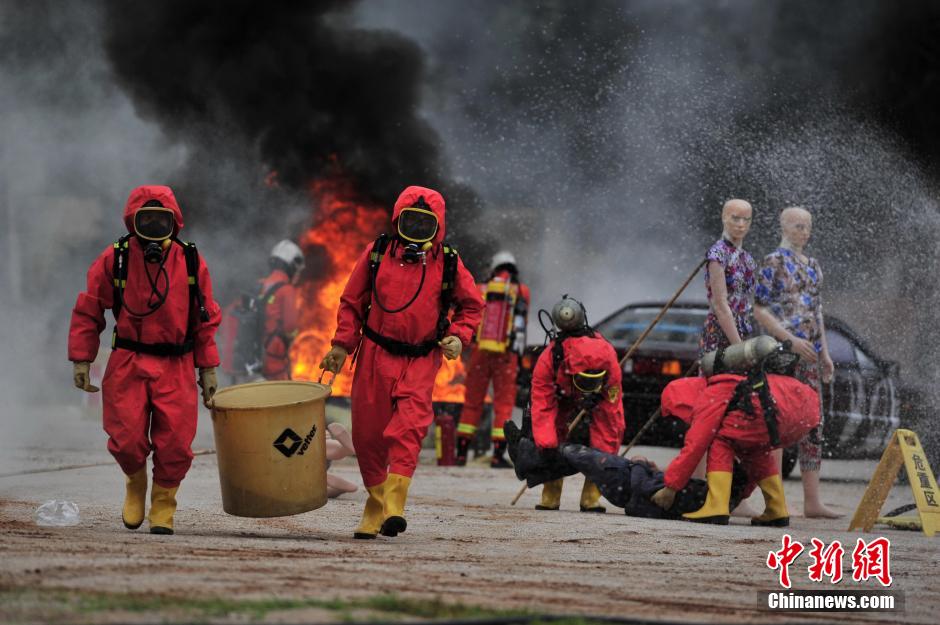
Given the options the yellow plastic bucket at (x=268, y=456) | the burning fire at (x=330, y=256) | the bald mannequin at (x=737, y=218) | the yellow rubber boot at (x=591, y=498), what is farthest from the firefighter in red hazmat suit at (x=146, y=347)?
the burning fire at (x=330, y=256)

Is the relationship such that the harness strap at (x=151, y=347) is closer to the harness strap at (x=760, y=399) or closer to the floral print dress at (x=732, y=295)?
the harness strap at (x=760, y=399)

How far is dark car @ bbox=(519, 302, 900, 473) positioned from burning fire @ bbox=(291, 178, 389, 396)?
3.10 meters

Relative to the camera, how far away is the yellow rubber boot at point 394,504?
21.2 feet

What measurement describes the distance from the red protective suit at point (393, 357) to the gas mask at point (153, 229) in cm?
90

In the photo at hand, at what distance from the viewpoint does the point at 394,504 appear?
6570 mm

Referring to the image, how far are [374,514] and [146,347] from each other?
130cm

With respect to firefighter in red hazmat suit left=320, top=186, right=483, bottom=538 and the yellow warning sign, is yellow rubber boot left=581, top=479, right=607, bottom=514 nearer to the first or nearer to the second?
the yellow warning sign

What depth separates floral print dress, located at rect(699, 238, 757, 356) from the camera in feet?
28.6

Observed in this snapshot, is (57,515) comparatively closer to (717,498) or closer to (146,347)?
(146,347)

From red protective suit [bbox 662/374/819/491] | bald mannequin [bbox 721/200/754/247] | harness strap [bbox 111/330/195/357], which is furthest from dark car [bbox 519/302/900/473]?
harness strap [bbox 111/330/195/357]

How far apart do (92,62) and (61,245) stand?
3284 millimetres

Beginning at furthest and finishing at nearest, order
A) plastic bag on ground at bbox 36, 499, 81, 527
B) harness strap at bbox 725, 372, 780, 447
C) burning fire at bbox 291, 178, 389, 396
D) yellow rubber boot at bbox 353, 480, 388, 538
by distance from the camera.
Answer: burning fire at bbox 291, 178, 389, 396 < harness strap at bbox 725, 372, 780, 447 < yellow rubber boot at bbox 353, 480, 388, 538 < plastic bag on ground at bbox 36, 499, 81, 527

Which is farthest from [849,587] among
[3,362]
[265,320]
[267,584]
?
[3,362]

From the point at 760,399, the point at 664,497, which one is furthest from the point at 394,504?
the point at 760,399
